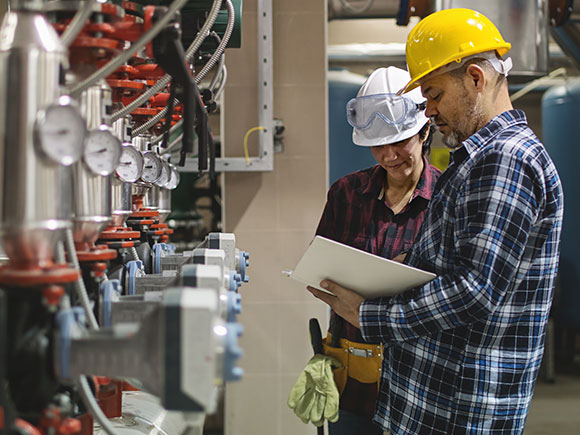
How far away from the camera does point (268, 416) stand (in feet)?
Result: 8.55

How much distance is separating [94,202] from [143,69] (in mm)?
448

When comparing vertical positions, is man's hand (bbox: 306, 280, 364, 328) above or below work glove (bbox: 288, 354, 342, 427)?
above

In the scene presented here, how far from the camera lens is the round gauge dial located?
2.09 feet

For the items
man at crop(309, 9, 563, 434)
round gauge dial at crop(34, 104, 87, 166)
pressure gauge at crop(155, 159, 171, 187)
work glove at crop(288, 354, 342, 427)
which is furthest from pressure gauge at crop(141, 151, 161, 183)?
round gauge dial at crop(34, 104, 87, 166)

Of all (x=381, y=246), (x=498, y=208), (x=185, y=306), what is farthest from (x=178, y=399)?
(x=381, y=246)

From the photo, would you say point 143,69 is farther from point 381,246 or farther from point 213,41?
point 381,246

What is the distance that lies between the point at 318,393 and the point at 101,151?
1.08m

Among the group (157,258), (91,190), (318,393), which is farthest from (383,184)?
(91,190)

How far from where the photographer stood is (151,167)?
1.47 m

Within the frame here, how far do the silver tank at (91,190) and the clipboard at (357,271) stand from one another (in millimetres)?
493

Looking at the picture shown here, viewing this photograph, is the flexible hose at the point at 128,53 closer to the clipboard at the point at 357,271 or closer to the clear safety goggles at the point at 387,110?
the clipboard at the point at 357,271

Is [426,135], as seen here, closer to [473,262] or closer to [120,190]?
[473,262]

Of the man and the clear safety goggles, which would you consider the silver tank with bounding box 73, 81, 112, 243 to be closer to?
the man

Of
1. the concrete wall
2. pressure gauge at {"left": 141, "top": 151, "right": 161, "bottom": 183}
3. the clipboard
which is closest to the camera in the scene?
the clipboard
